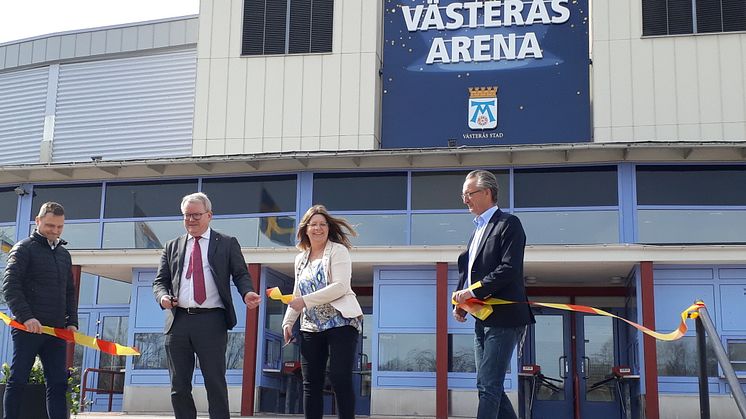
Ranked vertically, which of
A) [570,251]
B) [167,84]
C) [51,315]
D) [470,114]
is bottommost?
[51,315]

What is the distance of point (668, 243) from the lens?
14945 millimetres


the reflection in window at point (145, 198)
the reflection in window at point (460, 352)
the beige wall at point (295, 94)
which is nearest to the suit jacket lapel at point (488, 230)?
the reflection in window at point (460, 352)

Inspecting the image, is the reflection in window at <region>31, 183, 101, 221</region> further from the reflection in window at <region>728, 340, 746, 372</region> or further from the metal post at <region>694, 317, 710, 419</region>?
the metal post at <region>694, 317, 710, 419</region>

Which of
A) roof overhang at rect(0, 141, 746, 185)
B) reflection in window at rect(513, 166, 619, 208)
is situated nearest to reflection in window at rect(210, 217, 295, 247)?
roof overhang at rect(0, 141, 746, 185)

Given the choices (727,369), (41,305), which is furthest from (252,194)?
(727,369)

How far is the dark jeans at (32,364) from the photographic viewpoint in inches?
278

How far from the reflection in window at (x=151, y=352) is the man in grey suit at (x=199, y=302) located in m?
10.0

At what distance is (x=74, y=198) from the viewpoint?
17.6 meters

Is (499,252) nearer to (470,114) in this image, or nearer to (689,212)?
(689,212)

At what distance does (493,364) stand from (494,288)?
19.0 inches

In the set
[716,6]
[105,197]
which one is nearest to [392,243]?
[105,197]

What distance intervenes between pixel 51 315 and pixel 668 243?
1067 cm

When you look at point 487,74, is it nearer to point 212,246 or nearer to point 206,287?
point 212,246

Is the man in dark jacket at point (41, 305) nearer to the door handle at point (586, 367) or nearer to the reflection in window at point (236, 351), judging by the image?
the reflection in window at point (236, 351)
